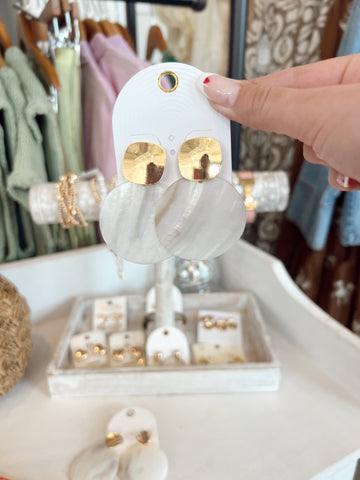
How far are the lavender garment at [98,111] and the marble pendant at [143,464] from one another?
37 cm

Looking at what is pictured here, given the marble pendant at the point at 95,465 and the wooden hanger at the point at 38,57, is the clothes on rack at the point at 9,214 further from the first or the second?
the marble pendant at the point at 95,465

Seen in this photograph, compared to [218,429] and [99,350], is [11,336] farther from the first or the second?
[218,429]

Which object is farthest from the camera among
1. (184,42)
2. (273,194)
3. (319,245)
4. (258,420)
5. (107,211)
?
(184,42)

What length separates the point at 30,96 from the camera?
1.53 feet

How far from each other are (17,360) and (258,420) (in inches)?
11.0

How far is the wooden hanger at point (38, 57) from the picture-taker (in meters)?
0.47

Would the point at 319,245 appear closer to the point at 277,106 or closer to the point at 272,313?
the point at 272,313

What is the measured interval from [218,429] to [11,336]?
0.81 ft

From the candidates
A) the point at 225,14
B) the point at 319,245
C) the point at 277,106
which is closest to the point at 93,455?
the point at 277,106

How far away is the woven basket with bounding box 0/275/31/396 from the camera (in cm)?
35

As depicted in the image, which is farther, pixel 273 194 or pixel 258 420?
pixel 273 194

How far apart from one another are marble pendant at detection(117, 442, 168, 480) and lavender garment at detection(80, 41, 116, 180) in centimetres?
37

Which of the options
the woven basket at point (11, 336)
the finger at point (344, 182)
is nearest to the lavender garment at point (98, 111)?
the woven basket at point (11, 336)

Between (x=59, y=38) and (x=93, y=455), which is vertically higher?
A: (x=59, y=38)
